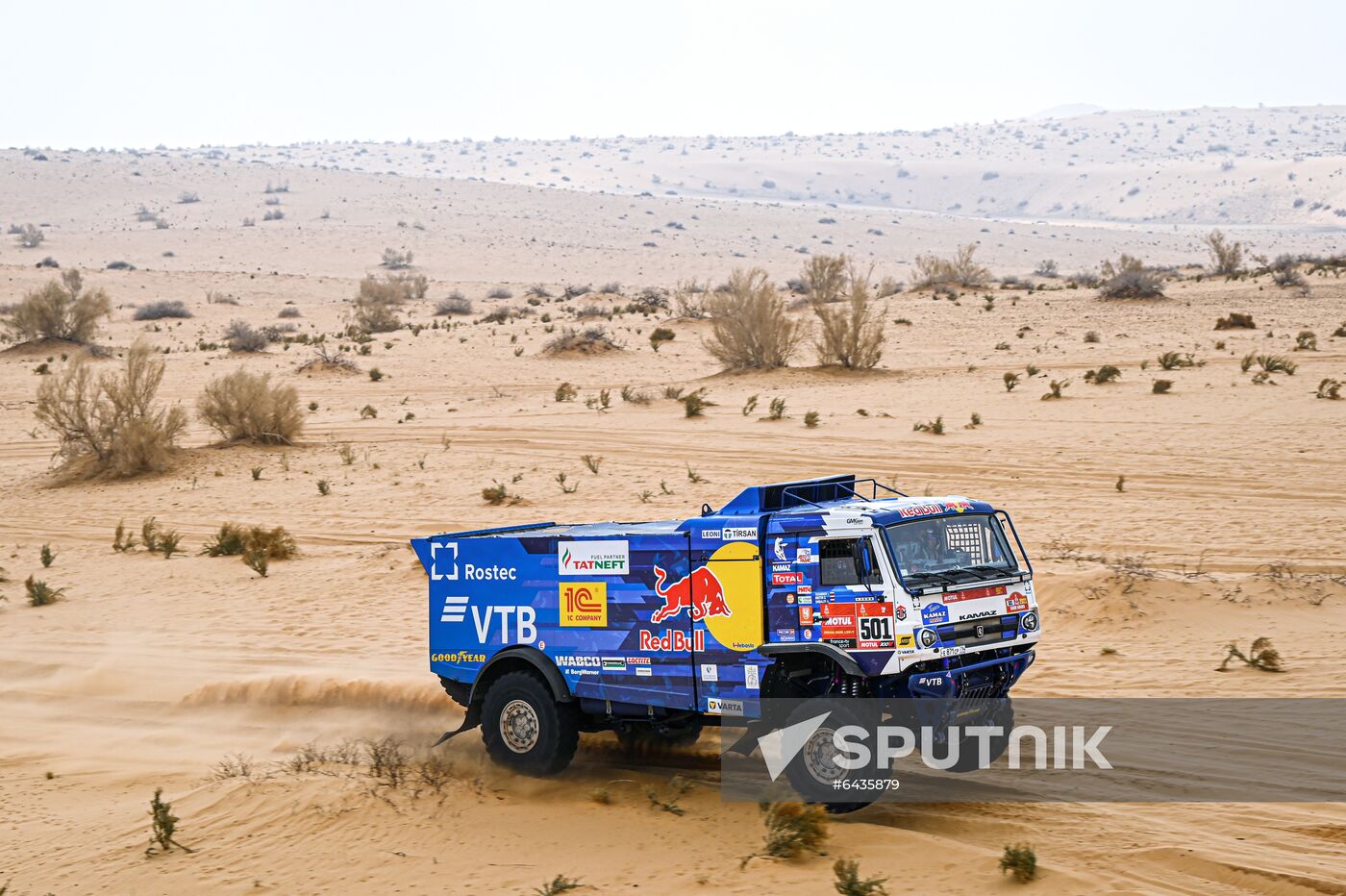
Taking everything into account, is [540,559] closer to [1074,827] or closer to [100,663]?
[1074,827]

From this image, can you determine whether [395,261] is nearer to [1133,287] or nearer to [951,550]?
[1133,287]

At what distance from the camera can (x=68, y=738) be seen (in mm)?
11617

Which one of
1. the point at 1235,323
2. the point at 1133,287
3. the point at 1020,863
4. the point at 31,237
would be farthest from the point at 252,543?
the point at 31,237

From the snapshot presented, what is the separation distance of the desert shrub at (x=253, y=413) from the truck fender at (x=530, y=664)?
59.2 ft

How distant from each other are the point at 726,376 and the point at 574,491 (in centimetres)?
1305

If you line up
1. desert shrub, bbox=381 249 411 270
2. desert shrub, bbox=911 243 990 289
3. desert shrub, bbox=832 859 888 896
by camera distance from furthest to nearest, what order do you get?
desert shrub, bbox=381 249 411 270, desert shrub, bbox=911 243 990 289, desert shrub, bbox=832 859 888 896

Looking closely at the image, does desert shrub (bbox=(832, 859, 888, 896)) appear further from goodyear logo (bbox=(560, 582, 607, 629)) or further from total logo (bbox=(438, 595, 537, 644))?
total logo (bbox=(438, 595, 537, 644))

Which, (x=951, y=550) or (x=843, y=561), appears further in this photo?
(x=951, y=550)

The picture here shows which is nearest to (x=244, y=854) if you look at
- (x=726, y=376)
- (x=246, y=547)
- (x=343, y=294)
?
(x=246, y=547)

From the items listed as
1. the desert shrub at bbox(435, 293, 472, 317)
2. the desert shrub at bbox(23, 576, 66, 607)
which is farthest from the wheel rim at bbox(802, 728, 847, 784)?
the desert shrub at bbox(435, 293, 472, 317)

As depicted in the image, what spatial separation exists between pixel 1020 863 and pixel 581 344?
106ft

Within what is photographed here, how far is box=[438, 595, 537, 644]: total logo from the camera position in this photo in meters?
9.26

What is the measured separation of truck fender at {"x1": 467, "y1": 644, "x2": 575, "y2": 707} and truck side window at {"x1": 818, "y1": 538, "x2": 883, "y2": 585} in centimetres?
212

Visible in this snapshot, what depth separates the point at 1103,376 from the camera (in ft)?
92.6
